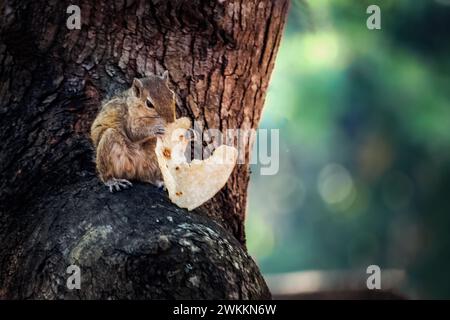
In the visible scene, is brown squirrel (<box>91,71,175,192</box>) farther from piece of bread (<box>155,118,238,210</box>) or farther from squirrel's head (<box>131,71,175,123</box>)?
piece of bread (<box>155,118,238,210</box>)

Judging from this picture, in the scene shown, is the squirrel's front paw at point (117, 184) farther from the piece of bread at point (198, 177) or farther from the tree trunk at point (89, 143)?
the piece of bread at point (198, 177)

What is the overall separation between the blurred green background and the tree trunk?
7785mm

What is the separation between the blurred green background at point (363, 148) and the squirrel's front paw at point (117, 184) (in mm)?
8356

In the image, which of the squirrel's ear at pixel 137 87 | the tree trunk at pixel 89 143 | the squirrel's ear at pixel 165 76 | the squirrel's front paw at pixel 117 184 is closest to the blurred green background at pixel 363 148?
the tree trunk at pixel 89 143

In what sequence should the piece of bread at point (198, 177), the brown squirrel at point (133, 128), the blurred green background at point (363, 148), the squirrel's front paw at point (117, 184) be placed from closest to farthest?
1. the piece of bread at point (198, 177)
2. the squirrel's front paw at point (117, 184)
3. the brown squirrel at point (133, 128)
4. the blurred green background at point (363, 148)

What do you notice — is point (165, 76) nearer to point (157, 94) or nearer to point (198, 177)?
point (157, 94)

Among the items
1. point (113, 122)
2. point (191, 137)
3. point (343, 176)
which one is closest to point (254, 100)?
point (191, 137)

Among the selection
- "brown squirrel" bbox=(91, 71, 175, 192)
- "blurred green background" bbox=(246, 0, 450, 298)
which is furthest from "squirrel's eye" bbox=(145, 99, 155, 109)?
"blurred green background" bbox=(246, 0, 450, 298)

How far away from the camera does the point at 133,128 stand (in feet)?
13.5

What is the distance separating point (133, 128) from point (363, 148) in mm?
11826

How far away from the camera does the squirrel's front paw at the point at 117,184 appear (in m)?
3.64

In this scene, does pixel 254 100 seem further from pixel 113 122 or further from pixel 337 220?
pixel 337 220

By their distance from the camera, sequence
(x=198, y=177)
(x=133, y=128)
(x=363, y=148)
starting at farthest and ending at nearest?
(x=363, y=148)
(x=133, y=128)
(x=198, y=177)

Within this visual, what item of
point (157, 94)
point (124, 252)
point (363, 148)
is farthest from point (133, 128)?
→ point (363, 148)
